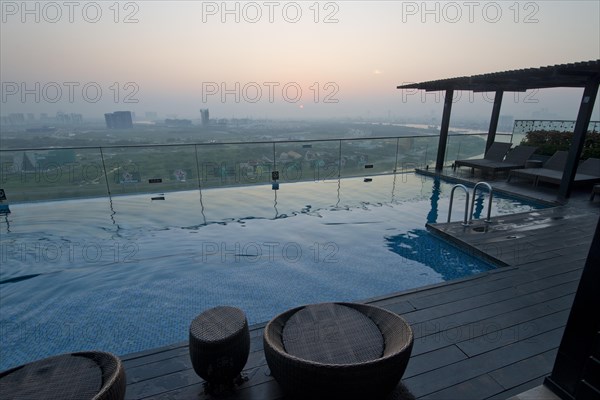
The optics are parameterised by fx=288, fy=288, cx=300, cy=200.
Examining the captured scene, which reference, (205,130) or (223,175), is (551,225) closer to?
(223,175)

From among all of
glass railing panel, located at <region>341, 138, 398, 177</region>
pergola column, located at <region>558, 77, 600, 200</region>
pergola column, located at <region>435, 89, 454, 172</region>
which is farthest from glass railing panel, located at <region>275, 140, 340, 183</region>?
pergola column, located at <region>558, 77, 600, 200</region>

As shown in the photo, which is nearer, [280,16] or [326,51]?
[280,16]

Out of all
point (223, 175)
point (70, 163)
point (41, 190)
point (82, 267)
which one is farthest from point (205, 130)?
point (82, 267)

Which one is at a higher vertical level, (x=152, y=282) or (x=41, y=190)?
(x=41, y=190)

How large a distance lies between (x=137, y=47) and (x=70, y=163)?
3144 mm

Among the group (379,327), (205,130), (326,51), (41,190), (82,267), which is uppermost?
(326,51)

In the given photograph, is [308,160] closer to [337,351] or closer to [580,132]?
[580,132]

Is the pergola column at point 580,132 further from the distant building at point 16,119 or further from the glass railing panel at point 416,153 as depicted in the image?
the distant building at point 16,119

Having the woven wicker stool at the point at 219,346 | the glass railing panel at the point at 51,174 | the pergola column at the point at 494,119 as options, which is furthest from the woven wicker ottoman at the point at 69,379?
the pergola column at the point at 494,119

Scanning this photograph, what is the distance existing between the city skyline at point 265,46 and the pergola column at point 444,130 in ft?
0.89

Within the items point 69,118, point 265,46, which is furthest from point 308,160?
point 69,118

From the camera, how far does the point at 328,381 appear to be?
123 cm

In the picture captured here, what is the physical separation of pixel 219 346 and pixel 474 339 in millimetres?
1719

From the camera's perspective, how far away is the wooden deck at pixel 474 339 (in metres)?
1.61
